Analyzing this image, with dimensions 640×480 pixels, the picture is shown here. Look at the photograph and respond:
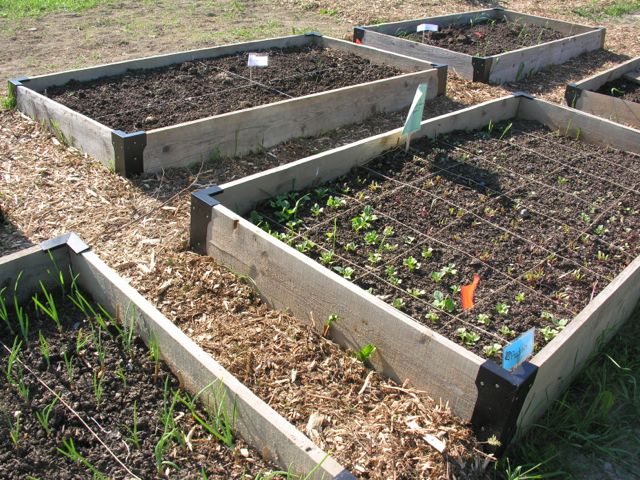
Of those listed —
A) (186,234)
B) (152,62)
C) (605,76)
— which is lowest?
(186,234)

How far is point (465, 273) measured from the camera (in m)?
3.27

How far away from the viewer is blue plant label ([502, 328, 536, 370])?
2379 millimetres

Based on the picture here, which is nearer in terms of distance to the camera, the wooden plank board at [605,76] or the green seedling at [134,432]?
the green seedling at [134,432]

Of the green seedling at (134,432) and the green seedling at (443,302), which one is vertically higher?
the green seedling at (443,302)

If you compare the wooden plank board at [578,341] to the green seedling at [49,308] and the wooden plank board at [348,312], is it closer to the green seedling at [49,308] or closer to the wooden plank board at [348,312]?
the wooden plank board at [348,312]

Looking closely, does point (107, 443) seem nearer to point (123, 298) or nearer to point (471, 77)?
point (123, 298)

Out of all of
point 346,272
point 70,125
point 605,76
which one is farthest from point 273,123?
point 605,76

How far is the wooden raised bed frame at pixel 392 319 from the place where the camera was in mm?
2441

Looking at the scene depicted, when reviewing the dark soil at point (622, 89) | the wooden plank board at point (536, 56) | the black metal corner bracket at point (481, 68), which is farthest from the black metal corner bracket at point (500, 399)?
the wooden plank board at point (536, 56)

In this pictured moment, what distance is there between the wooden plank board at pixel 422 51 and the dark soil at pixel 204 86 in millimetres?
791

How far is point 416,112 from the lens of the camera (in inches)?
162

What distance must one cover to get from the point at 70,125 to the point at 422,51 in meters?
4.13

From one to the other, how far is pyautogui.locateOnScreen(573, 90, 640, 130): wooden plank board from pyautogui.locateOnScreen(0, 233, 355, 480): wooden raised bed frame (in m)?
4.75

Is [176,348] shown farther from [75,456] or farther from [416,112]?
[416,112]
